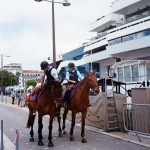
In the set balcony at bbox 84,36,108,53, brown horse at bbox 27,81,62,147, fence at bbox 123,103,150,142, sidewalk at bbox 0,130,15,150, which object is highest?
balcony at bbox 84,36,108,53

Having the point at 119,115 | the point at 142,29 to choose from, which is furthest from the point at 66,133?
the point at 142,29

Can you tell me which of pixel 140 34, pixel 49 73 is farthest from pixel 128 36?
pixel 49 73

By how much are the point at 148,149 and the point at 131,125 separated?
241 centimetres

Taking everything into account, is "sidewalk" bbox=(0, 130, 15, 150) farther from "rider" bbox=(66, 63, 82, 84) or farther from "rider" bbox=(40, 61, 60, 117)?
"rider" bbox=(66, 63, 82, 84)

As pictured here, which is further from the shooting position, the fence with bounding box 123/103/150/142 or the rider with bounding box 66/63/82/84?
the rider with bounding box 66/63/82/84

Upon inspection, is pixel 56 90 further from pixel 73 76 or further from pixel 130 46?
pixel 130 46

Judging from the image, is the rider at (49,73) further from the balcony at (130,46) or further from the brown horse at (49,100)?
the balcony at (130,46)

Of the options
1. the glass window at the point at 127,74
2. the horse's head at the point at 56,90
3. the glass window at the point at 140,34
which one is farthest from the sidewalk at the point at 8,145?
the glass window at the point at 140,34

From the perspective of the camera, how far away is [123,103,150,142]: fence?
11247 millimetres

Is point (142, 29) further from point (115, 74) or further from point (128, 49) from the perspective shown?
point (115, 74)

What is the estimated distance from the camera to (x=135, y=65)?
63.7 ft

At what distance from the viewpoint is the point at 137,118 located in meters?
11.9

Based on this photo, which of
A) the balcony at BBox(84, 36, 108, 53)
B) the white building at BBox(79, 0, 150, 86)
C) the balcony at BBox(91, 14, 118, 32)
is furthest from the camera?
the balcony at BBox(91, 14, 118, 32)

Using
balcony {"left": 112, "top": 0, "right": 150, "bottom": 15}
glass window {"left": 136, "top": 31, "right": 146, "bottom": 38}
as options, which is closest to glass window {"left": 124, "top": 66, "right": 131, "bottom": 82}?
glass window {"left": 136, "top": 31, "right": 146, "bottom": 38}
